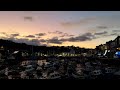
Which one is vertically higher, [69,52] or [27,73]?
[69,52]

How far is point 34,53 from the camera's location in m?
5.60

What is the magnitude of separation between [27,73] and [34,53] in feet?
1.60

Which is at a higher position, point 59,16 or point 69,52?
point 59,16

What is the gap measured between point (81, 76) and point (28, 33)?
1187 mm

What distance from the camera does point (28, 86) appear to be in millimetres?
5359

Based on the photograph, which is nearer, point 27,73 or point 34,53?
point 27,73
